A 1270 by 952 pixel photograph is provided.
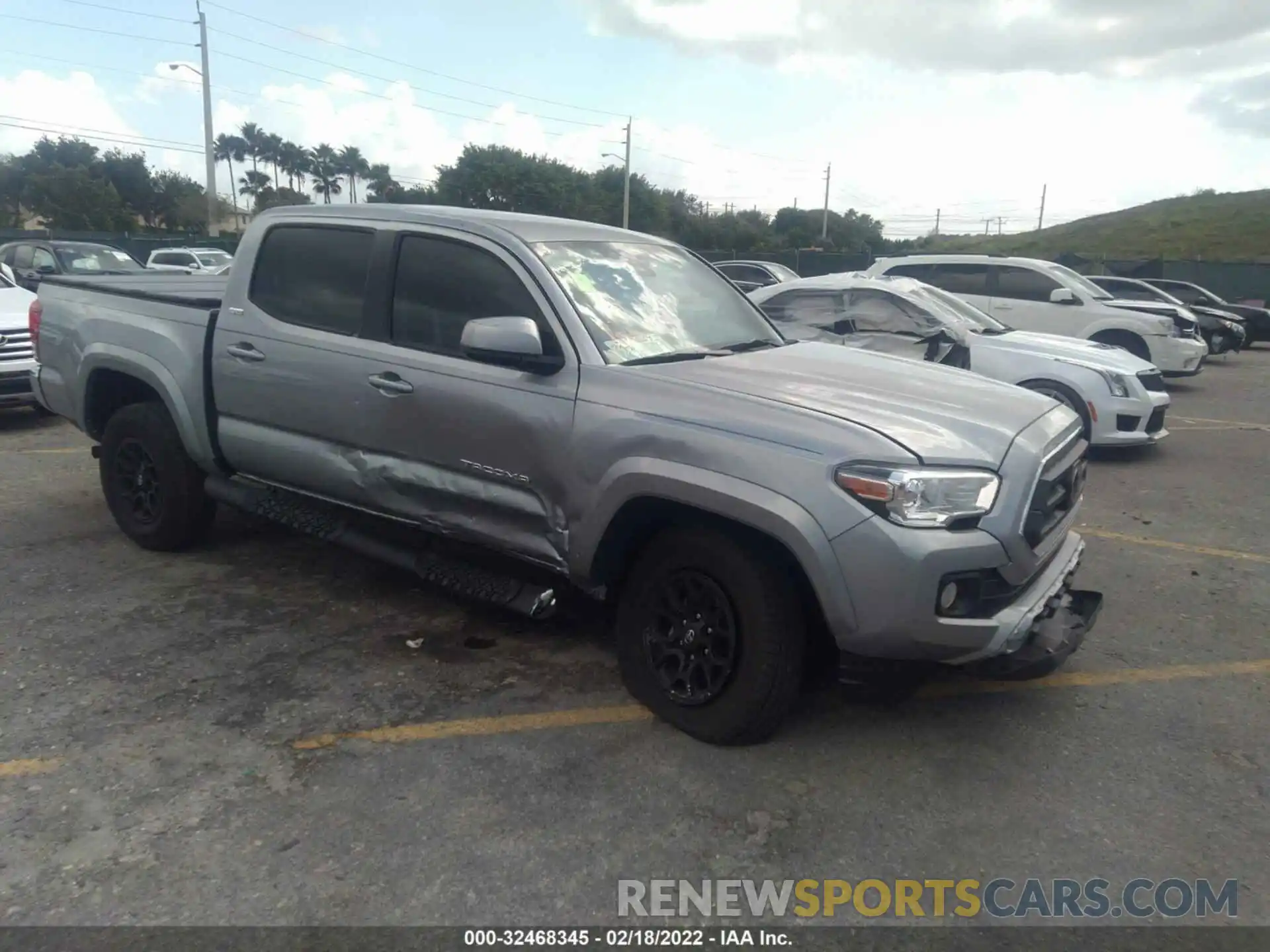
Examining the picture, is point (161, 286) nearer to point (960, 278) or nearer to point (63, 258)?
point (960, 278)

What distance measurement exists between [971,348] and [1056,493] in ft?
19.5

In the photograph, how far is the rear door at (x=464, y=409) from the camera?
3.83m

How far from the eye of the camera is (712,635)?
3523 mm

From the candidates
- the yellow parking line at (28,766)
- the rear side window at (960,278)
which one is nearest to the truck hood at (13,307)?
the yellow parking line at (28,766)

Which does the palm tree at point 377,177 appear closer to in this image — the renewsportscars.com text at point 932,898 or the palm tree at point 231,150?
the palm tree at point 231,150

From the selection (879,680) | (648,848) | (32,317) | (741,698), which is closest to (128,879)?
(648,848)

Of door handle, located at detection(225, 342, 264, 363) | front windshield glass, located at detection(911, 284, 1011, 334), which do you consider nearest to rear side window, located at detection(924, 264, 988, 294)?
front windshield glass, located at detection(911, 284, 1011, 334)

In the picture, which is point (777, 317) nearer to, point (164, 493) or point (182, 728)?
point (164, 493)

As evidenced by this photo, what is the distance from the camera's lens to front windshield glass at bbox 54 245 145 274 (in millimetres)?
14477

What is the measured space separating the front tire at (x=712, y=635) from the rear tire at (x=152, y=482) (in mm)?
2847

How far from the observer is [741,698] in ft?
11.3

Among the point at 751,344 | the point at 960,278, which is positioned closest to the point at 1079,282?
the point at 960,278

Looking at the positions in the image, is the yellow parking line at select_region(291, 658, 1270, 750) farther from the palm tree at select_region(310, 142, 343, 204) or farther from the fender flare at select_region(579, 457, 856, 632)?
the palm tree at select_region(310, 142, 343, 204)

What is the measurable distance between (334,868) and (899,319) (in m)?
7.31
